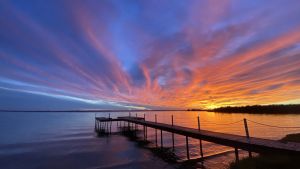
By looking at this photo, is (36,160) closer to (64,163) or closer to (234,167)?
(64,163)

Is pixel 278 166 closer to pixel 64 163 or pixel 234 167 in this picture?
pixel 234 167

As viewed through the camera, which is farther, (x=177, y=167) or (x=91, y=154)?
(x=91, y=154)

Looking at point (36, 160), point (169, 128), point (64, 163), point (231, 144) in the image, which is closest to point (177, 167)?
point (231, 144)

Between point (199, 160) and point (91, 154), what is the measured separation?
37.6 ft

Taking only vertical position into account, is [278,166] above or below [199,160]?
above

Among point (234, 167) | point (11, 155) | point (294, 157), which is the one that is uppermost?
point (294, 157)

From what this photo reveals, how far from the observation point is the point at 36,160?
18.4 meters

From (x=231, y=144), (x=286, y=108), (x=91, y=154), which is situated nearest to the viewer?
(x=231, y=144)

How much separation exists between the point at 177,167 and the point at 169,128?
635 centimetres

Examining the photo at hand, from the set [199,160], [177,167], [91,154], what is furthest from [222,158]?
[91,154]

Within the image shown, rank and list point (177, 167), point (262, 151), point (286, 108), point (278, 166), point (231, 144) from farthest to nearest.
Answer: point (286, 108) → point (177, 167) → point (231, 144) → point (262, 151) → point (278, 166)

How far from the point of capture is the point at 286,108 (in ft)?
338

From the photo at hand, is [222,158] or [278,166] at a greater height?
[278,166]

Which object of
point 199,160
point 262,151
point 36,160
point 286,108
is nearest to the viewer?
point 262,151
